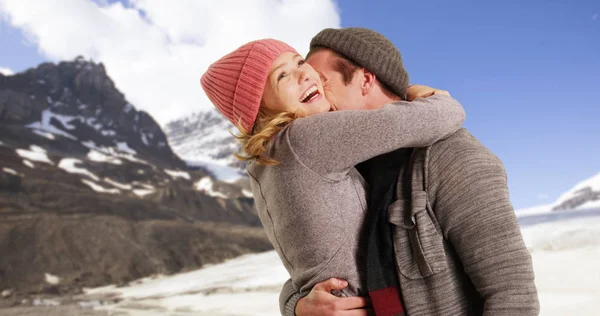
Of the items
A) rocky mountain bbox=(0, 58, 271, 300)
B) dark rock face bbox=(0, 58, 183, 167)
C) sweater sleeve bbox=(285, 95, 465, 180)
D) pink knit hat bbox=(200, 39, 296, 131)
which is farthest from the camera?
dark rock face bbox=(0, 58, 183, 167)

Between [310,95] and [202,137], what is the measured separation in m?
98.9

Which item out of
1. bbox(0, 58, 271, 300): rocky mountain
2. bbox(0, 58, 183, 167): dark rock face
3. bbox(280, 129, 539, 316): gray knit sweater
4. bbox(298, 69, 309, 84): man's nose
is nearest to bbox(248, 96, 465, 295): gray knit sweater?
bbox(280, 129, 539, 316): gray knit sweater

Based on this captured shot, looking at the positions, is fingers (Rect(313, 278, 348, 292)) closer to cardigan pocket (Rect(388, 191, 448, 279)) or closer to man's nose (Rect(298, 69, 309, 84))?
cardigan pocket (Rect(388, 191, 448, 279))

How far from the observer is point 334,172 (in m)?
1.42

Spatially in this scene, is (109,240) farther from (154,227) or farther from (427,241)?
(427,241)

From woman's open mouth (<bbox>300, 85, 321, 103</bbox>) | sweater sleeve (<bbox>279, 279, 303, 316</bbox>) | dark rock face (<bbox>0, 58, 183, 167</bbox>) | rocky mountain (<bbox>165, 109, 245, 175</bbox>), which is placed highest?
rocky mountain (<bbox>165, 109, 245, 175</bbox>)

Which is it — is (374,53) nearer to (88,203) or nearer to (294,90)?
(294,90)

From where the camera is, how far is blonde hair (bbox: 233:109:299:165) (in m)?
1.53

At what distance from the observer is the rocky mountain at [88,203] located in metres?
13.8

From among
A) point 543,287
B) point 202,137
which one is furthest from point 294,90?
point 202,137

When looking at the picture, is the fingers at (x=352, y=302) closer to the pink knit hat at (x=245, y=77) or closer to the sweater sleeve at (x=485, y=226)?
the sweater sleeve at (x=485, y=226)

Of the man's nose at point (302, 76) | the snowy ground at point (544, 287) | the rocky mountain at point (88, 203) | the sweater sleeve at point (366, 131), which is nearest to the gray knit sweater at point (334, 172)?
the sweater sleeve at point (366, 131)

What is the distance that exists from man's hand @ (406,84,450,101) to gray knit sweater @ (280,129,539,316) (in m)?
0.22

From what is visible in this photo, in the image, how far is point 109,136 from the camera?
38.2 m
